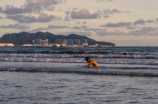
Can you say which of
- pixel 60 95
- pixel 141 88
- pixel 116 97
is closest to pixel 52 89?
pixel 60 95

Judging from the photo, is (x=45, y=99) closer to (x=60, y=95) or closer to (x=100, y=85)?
(x=60, y=95)

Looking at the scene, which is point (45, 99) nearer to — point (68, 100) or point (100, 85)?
point (68, 100)

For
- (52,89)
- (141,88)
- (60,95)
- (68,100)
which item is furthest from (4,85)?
(141,88)

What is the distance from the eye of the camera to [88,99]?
10.0 meters

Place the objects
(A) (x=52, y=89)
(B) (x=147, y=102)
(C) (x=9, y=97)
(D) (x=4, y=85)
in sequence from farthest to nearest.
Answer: (D) (x=4, y=85), (A) (x=52, y=89), (C) (x=9, y=97), (B) (x=147, y=102)

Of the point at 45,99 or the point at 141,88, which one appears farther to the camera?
the point at 141,88

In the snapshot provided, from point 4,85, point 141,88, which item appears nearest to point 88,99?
point 141,88

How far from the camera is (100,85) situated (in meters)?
13.2

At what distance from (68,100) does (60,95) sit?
93cm

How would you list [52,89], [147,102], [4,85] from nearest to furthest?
[147,102] < [52,89] < [4,85]

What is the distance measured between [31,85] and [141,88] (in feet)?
17.4

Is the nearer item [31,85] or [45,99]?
[45,99]

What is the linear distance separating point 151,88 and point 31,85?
578 cm

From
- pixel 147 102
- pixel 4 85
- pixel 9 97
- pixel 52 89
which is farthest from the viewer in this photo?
pixel 4 85
